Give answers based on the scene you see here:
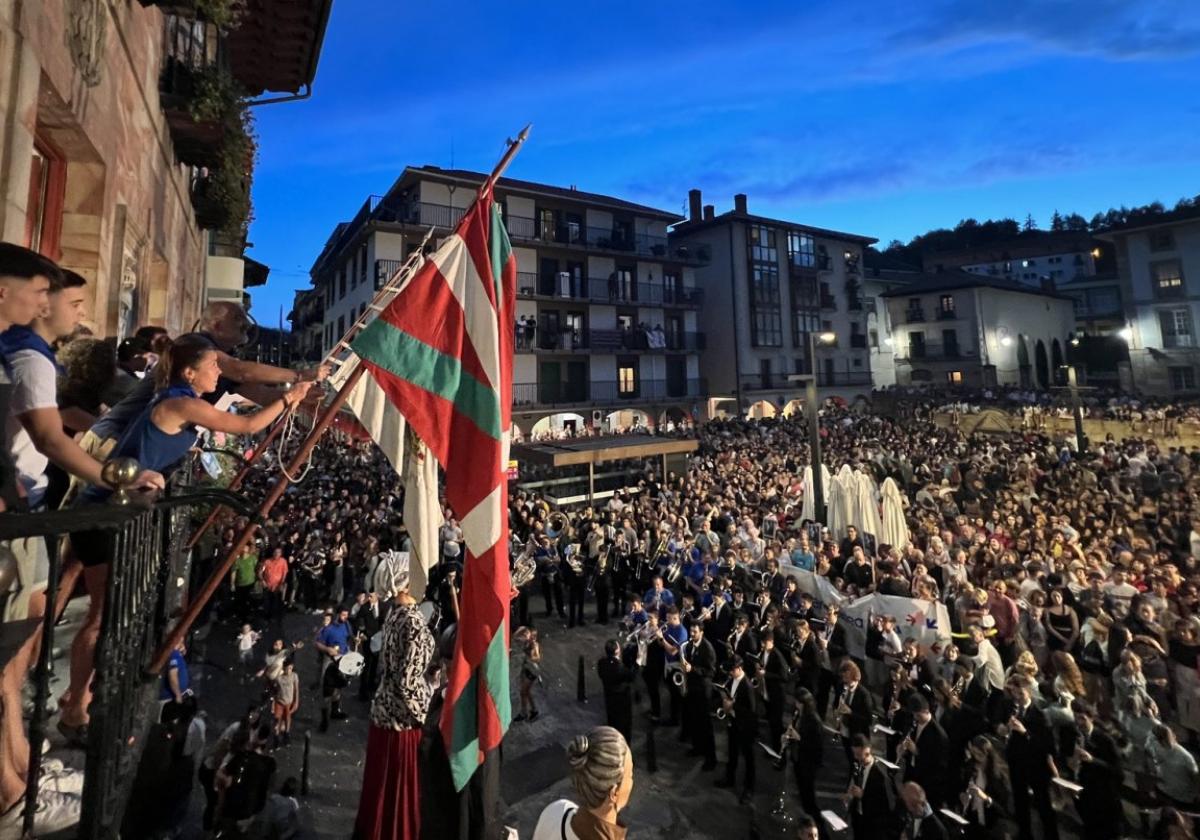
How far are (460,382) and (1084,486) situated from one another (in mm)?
17116

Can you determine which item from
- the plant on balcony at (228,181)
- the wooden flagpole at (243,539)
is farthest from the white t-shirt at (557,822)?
the plant on balcony at (228,181)

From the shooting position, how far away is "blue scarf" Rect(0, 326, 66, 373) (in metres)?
2.33

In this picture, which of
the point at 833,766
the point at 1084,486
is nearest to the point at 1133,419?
the point at 1084,486

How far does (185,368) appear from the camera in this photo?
301cm

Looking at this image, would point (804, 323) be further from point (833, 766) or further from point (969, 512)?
point (833, 766)

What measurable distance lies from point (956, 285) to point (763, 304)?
19.0 m

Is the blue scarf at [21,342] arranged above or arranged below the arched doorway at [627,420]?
below

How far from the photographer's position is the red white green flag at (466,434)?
415 centimetres

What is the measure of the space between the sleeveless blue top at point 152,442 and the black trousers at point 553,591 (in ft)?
34.8

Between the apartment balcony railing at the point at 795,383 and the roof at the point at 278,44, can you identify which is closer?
the roof at the point at 278,44

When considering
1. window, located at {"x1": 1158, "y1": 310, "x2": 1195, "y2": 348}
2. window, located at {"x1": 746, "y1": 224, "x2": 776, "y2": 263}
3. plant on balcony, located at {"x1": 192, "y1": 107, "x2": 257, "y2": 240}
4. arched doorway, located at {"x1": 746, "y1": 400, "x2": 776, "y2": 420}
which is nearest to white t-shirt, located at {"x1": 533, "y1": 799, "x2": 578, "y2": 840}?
plant on balcony, located at {"x1": 192, "y1": 107, "x2": 257, "y2": 240}

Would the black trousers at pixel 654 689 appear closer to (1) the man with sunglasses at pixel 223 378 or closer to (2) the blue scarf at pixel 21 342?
(1) the man with sunglasses at pixel 223 378

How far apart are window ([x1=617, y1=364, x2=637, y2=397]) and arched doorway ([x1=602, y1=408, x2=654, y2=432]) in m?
1.09

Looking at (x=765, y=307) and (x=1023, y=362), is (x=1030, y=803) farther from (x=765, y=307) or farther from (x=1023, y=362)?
(x=1023, y=362)
